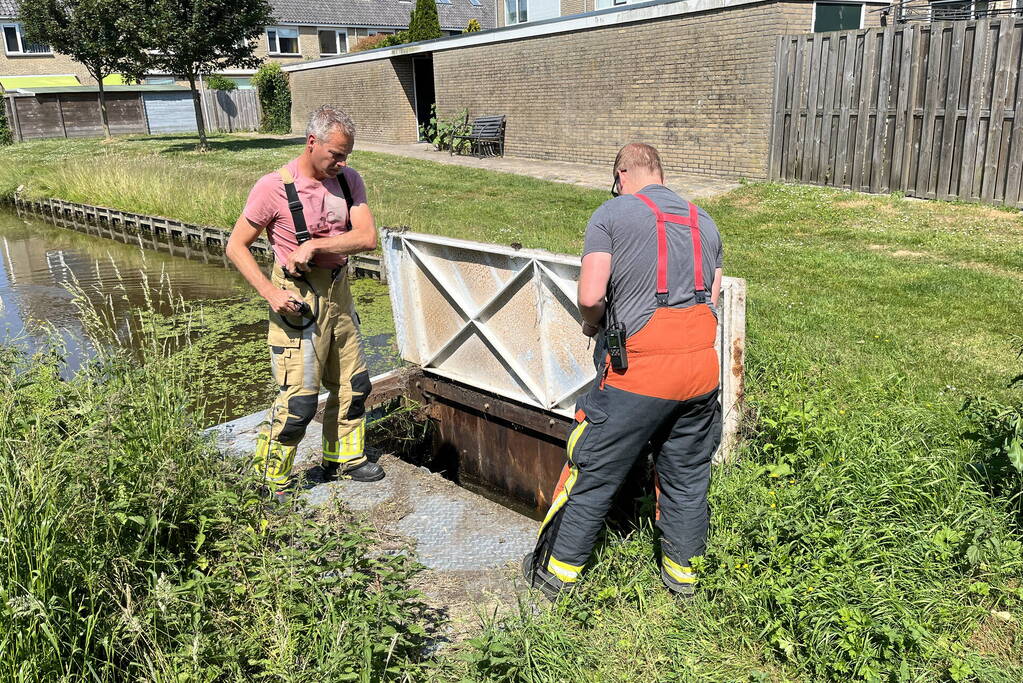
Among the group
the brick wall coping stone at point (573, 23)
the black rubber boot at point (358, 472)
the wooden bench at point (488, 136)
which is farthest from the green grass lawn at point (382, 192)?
the black rubber boot at point (358, 472)

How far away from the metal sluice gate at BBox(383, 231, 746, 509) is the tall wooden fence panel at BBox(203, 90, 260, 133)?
33553 millimetres

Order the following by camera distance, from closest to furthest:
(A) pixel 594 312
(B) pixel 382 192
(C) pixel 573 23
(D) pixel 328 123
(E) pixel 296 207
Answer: (A) pixel 594 312
(D) pixel 328 123
(E) pixel 296 207
(B) pixel 382 192
(C) pixel 573 23

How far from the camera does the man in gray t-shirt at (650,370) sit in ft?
10.8

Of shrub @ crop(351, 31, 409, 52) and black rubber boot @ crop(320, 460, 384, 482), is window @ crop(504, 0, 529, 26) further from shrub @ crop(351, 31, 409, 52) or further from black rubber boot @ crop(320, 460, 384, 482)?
black rubber boot @ crop(320, 460, 384, 482)

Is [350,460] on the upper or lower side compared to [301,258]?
lower

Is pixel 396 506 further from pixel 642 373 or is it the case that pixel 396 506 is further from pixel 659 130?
Answer: pixel 659 130

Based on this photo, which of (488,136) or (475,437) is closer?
(475,437)

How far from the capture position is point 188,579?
Answer: 3.09 metres

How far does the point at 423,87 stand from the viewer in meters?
27.3

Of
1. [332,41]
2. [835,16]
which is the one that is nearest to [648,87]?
[835,16]

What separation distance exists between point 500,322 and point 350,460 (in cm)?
137

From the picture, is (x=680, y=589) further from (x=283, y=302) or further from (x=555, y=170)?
(x=555, y=170)

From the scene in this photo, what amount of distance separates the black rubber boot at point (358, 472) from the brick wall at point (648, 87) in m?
11.9

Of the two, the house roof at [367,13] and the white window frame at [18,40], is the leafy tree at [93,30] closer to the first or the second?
the white window frame at [18,40]
